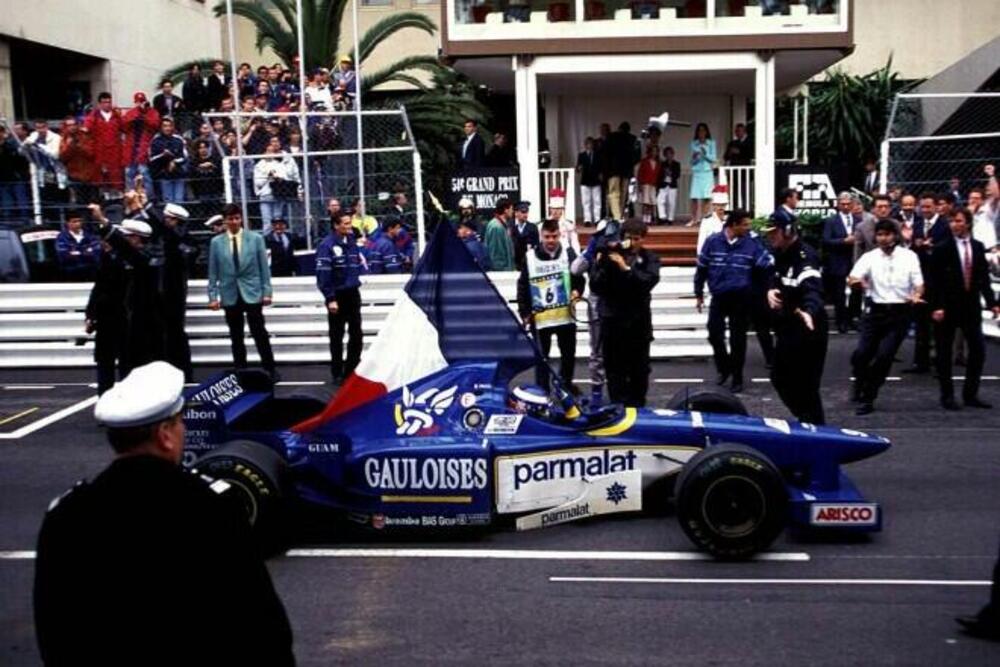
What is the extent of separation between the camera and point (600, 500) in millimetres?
8148

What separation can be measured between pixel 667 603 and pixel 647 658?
83 centimetres

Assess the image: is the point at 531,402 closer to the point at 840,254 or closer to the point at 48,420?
the point at 48,420

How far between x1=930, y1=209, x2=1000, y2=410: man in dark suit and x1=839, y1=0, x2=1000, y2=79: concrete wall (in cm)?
2244

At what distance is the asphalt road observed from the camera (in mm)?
6375

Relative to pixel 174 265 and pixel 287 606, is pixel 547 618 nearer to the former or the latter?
pixel 287 606

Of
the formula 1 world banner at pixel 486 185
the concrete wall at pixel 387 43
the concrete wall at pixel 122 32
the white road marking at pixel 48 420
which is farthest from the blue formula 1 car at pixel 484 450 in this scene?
the concrete wall at pixel 387 43

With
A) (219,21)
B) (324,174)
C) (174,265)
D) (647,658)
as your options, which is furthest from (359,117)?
(219,21)

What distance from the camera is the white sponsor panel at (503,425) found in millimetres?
7988

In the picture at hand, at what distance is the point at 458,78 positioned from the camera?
30766 millimetres

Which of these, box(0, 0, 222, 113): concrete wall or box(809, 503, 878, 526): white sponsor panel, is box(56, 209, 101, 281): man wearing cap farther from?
box(809, 503, 878, 526): white sponsor panel

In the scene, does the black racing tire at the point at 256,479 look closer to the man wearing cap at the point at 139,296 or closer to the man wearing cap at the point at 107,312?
the man wearing cap at the point at 139,296

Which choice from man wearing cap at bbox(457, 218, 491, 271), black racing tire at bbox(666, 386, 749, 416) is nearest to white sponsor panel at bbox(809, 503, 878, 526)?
black racing tire at bbox(666, 386, 749, 416)

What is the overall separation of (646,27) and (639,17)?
323mm

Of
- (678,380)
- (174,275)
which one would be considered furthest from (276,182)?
(678,380)
